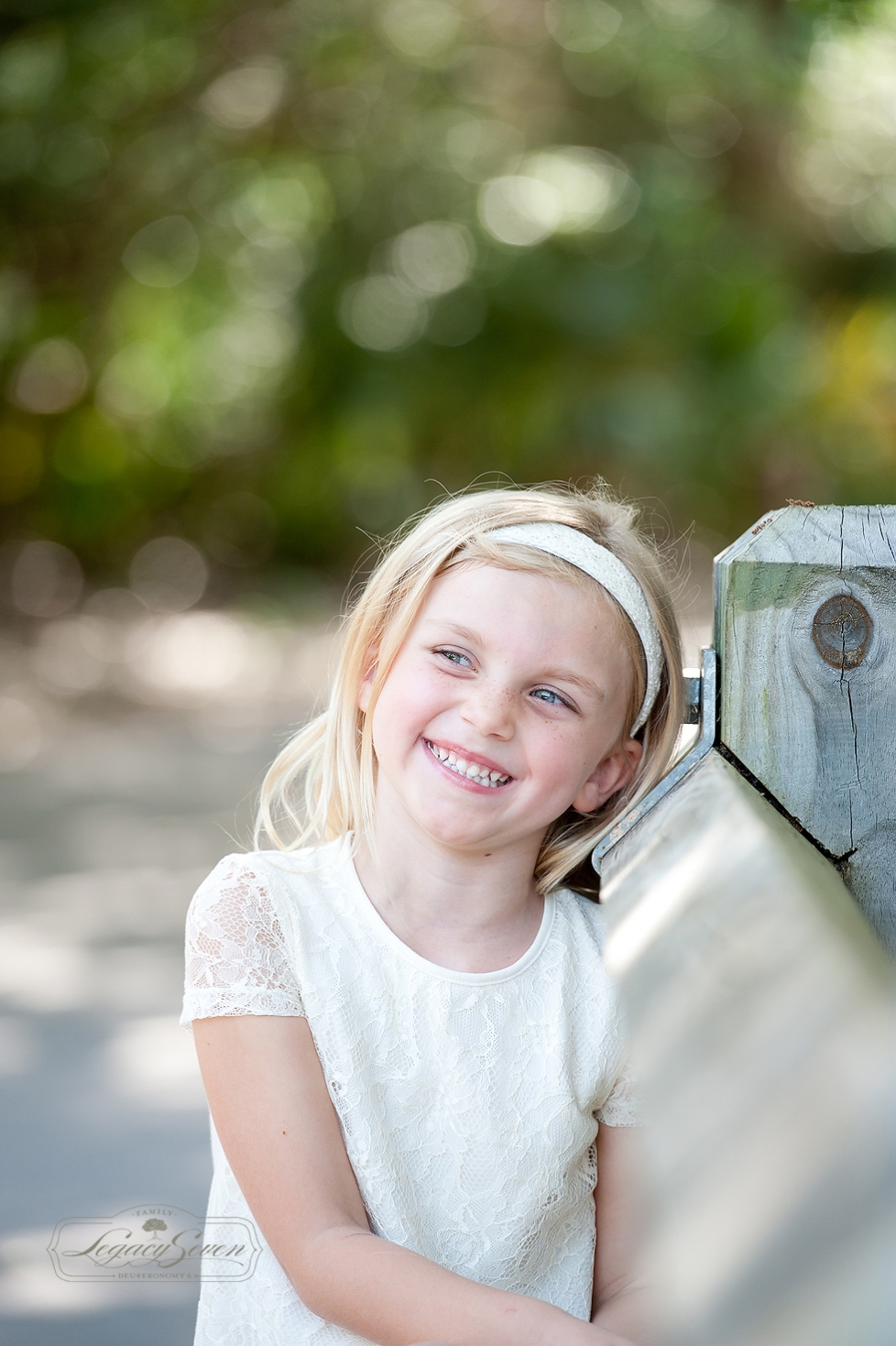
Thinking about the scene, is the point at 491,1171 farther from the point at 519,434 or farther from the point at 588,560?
the point at 519,434

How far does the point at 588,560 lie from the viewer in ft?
4.59

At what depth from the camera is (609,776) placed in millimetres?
1479

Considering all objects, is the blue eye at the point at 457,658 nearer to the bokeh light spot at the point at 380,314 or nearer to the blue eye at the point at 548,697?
the blue eye at the point at 548,697

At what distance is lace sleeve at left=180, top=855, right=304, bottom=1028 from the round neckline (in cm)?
10

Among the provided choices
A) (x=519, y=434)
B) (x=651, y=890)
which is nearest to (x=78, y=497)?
(x=519, y=434)

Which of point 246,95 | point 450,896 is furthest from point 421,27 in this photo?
point 450,896

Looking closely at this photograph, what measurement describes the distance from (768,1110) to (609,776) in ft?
3.17

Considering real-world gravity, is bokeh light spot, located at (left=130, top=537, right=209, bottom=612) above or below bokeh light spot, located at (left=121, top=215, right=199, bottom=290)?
below

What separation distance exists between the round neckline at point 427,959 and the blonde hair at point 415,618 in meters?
0.07

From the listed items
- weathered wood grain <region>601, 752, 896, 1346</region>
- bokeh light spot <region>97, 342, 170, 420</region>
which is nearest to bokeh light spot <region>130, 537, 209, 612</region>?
bokeh light spot <region>97, 342, 170, 420</region>

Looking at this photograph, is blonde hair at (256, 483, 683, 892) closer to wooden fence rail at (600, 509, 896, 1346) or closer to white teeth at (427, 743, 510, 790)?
white teeth at (427, 743, 510, 790)

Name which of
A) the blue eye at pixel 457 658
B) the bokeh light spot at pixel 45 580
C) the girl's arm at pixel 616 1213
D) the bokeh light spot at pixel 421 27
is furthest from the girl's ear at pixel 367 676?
the bokeh light spot at pixel 421 27

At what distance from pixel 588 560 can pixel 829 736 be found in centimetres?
35

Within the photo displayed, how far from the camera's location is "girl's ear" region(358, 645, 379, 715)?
1514mm
